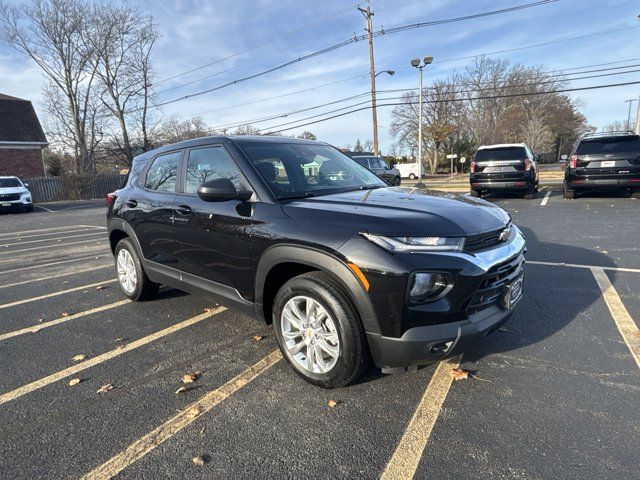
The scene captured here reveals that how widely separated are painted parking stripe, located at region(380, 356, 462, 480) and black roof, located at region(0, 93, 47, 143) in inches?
1407

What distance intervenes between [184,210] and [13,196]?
63.6ft

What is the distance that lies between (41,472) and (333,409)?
164 cm

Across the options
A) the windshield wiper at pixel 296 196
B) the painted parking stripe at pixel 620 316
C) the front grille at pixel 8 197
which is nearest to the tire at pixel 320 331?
the windshield wiper at pixel 296 196

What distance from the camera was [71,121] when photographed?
113 ft

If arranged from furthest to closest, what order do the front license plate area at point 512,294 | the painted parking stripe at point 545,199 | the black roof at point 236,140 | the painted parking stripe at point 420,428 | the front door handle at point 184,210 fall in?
the painted parking stripe at point 545,199 < the front door handle at point 184,210 < the black roof at point 236,140 < the front license plate area at point 512,294 < the painted parking stripe at point 420,428

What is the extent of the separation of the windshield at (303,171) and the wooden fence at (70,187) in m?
24.1

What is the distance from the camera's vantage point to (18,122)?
3066 cm

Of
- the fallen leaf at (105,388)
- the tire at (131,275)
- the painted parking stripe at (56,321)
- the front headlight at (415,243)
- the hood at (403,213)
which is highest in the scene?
the hood at (403,213)

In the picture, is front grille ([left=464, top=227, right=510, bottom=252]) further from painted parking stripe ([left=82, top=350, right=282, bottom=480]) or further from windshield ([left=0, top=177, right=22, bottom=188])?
windshield ([left=0, top=177, right=22, bottom=188])

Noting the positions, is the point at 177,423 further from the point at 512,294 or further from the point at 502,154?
the point at 502,154

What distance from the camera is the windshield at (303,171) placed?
10.7 ft

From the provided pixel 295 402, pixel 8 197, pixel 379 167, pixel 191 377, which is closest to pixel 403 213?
pixel 295 402

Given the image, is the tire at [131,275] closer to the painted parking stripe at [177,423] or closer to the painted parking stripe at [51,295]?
the painted parking stripe at [51,295]

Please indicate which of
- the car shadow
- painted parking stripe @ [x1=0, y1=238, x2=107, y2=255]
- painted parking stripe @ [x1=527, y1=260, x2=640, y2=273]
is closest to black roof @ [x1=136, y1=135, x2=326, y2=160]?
the car shadow
